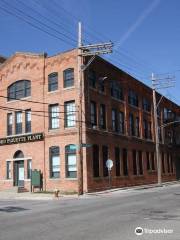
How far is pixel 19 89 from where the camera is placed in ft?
128

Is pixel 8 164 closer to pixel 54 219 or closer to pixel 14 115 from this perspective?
pixel 14 115

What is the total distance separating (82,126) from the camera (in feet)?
110

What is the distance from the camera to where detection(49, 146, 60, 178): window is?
34812 mm

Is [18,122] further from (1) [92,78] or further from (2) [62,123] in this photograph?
(1) [92,78]

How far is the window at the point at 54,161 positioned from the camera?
34812mm

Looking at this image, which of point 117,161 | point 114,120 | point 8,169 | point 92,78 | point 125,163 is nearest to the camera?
point 92,78

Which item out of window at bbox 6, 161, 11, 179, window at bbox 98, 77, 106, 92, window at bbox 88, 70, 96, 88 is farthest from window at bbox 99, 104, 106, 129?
window at bbox 6, 161, 11, 179

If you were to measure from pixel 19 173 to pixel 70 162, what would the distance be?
6.29 metres

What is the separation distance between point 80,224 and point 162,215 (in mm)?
3625

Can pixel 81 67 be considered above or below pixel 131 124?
above

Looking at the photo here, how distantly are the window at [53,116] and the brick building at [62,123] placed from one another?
0.09 m

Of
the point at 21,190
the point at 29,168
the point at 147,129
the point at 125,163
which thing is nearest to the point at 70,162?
the point at 29,168

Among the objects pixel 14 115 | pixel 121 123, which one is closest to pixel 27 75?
pixel 14 115

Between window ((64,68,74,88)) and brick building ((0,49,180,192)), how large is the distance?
89 millimetres
